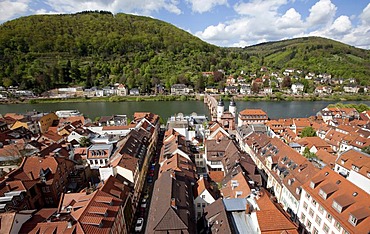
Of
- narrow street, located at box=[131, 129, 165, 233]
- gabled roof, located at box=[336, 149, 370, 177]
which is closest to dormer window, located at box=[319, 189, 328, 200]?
gabled roof, located at box=[336, 149, 370, 177]

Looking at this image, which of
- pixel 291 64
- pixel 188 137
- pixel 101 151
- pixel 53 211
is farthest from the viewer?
pixel 291 64

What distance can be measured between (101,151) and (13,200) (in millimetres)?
12313

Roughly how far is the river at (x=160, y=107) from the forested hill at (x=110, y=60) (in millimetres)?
23937

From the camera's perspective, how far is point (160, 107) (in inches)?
3492

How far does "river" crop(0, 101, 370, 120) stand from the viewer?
263ft

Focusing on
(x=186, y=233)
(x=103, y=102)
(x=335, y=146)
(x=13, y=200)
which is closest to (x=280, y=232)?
(x=186, y=233)

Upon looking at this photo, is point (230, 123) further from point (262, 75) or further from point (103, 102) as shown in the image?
point (262, 75)

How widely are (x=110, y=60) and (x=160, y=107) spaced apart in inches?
3652

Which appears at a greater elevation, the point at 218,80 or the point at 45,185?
the point at 218,80

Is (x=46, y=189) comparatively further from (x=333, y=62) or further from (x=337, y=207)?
(x=333, y=62)

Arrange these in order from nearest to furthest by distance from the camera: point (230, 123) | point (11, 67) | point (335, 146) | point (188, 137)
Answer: point (335, 146) < point (188, 137) < point (230, 123) < point (11, 67)

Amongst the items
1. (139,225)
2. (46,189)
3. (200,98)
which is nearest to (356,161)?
(139,225)

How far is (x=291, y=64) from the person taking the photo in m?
181

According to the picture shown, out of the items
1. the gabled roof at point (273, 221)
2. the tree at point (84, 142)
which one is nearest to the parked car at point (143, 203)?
the gabled roof at point (273, 221)
